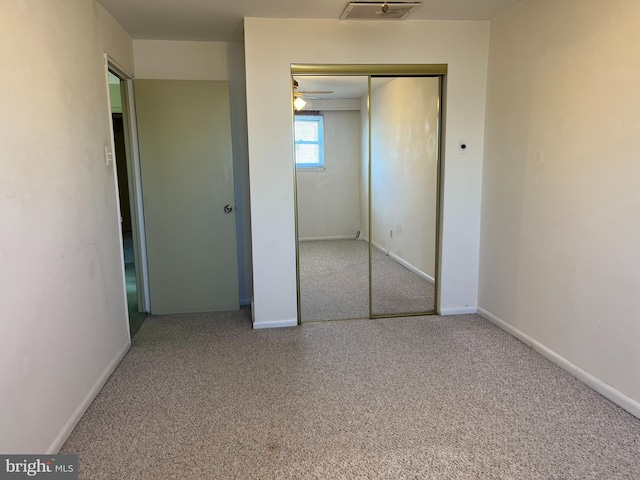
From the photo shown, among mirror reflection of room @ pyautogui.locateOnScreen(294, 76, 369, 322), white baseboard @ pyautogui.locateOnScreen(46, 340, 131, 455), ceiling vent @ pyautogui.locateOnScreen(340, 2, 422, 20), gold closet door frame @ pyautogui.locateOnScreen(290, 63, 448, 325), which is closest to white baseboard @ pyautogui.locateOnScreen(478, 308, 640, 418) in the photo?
gold closet door frame @ pyautogui.locateOnScreen(290, 63, 448, 325)

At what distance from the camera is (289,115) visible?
3.42 meters

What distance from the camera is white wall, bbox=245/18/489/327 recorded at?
3.34 m

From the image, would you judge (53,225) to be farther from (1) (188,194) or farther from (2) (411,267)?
(2) (411,267)

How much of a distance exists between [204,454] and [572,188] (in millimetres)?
2577

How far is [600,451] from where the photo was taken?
1.96 m

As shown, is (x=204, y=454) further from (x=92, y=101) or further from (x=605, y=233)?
(x=605, y=233)

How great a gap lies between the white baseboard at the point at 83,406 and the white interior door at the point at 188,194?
987 mm

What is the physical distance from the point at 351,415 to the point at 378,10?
2.75 metres

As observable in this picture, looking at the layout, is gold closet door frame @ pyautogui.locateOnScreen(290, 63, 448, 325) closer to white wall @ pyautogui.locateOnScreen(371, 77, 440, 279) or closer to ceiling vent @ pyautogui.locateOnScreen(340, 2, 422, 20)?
white wall @ pyautogui.locateOnScreen(371, 77, 440, 279)

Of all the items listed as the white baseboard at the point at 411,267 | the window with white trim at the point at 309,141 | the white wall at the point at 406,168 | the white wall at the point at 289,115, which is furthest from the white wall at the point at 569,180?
the window with white trim at the point at 309,141

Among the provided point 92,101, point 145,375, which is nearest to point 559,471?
point 145,375

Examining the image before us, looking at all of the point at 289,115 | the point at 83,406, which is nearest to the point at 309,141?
the point at 289,115

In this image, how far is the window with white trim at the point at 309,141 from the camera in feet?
11.9

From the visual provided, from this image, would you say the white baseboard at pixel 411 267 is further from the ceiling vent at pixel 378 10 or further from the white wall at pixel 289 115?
the ceiling vent at pixel 378 10
